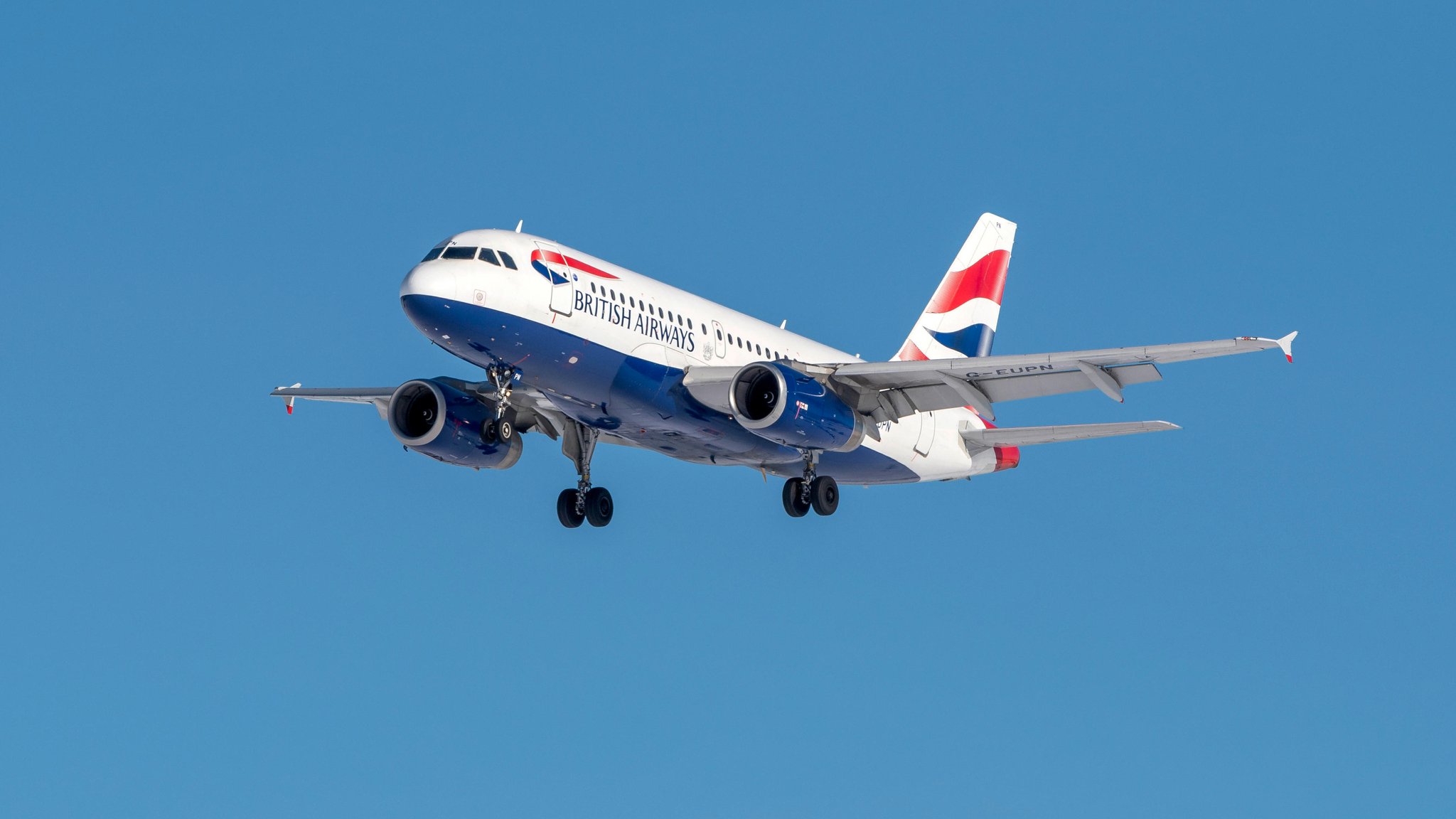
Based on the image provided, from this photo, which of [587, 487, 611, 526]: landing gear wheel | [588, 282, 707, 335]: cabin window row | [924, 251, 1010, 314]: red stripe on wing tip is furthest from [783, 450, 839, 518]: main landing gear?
[924, 251, 1010, 314]: red stripe on wing tip

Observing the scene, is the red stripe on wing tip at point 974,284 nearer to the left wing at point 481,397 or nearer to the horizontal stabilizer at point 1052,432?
the horizontal stabilizer at point 1052,432

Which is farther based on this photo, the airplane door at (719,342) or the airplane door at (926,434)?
the airplane door at (926,434)

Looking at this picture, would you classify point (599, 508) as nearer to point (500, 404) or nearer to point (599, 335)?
point (500, 404)

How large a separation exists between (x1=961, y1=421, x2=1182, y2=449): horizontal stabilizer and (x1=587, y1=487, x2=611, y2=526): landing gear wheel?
10383mm

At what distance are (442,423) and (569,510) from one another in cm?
424

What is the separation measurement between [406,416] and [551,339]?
6942mm

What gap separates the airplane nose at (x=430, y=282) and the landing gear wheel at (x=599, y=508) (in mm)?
9576

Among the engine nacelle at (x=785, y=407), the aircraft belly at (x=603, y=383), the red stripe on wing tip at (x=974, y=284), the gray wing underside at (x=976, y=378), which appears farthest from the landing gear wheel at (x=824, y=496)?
the red stripe on wing tip at (x=974, y=284)

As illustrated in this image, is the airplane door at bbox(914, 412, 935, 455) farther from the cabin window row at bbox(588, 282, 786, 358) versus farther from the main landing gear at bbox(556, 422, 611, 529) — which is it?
the main landing gear at bbox(556, 422, 611, 529)

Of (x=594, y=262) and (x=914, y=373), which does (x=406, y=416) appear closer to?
(x=594, y=262)

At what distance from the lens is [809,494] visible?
42438 mm

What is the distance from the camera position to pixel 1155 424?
40.7 meters

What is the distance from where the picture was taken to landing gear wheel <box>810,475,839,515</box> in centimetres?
4253

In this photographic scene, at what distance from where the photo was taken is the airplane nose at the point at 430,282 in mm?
34750
